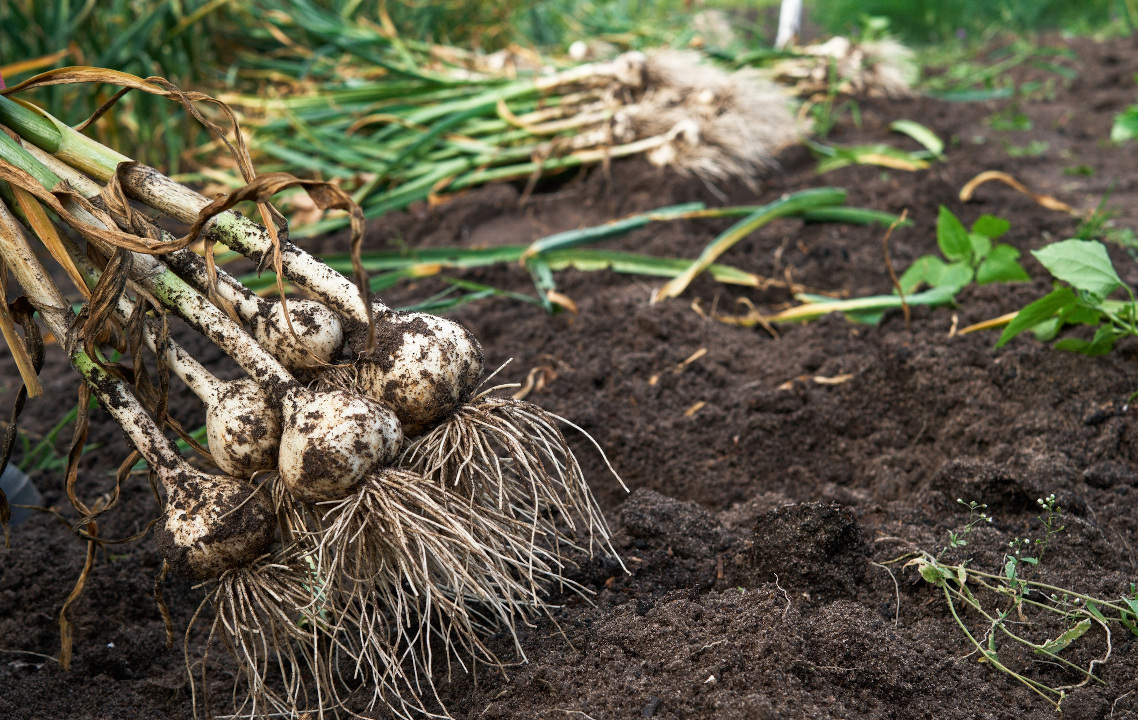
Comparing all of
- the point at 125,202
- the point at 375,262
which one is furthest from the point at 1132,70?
the point at 125,202

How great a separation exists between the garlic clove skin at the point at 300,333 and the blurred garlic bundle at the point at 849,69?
3.37m

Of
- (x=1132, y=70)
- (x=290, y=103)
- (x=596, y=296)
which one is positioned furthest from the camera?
(x=1132, y=70)

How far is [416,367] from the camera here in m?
1.26

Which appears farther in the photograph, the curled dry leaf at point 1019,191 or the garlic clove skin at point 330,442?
the curled dry leaf at point 1019,191

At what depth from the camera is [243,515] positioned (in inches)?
48.7

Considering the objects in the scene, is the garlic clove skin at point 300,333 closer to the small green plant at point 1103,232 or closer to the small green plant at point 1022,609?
the small green plant at point 1022,609

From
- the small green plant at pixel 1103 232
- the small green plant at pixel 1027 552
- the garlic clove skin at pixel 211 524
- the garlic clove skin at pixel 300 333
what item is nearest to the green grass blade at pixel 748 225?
the small green plant at pixel 1103 232

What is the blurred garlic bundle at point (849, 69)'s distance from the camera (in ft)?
13.6

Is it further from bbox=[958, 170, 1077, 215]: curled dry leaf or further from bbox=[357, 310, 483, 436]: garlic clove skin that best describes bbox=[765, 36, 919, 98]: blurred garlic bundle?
bbox=[357, 310, 483, 436]: garlic clove skin

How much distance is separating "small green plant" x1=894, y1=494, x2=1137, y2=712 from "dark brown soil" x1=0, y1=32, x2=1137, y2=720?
0.07 ft

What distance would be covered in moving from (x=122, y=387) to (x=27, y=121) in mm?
451

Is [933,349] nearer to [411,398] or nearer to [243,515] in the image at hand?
[411,398]

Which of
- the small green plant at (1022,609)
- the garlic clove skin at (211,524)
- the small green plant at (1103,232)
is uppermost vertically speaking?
the garlic clove skin at (211,524)

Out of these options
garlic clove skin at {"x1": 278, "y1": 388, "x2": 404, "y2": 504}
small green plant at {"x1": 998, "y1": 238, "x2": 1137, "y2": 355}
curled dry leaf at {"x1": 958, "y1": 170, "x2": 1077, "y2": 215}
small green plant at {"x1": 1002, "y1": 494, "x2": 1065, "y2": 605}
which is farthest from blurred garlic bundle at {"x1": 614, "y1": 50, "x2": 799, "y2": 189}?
garlic clove skin at {"x1": 278, "y1": 388, "x2": 404, "y2": 504}
